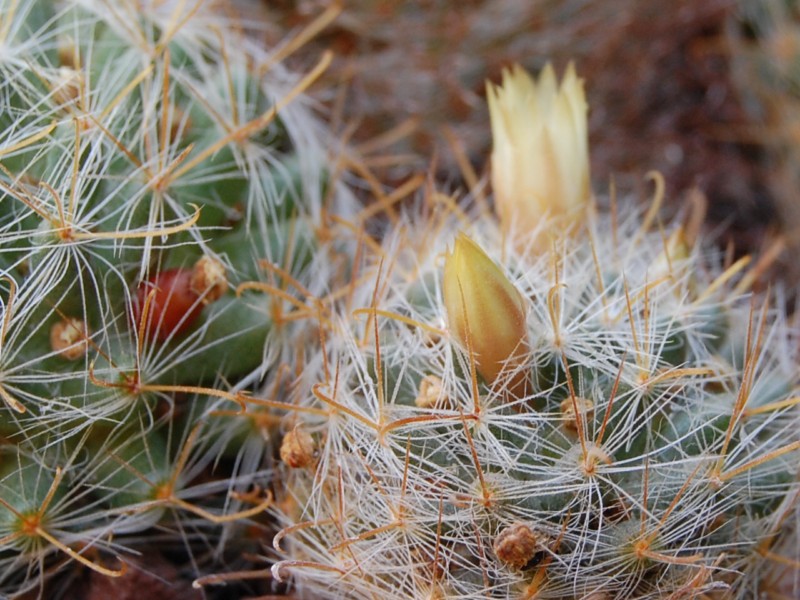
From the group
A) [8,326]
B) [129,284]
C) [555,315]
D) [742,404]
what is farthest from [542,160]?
[8,326]

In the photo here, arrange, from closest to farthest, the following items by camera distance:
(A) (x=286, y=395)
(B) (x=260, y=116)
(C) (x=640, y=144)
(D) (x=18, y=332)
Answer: (D) (x=18, y=332), (A) (x=286, y=395), (B) (x=260, y=116), (C) (x=640, y=144)

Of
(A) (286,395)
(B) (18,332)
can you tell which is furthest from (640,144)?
(B) (18,332)

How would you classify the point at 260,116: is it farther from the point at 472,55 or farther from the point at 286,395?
the point at 472,55

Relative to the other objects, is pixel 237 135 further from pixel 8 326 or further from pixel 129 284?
pixel 8 326

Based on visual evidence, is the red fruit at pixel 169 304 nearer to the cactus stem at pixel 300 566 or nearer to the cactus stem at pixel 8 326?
the cactus stem at pixel 8 326

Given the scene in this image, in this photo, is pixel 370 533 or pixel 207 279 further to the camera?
pixel 207 279

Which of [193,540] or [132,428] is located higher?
[132,428]

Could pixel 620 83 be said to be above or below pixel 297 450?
above

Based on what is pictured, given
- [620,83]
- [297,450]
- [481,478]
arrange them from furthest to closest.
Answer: [620,83] → [297,450] → [481,478]

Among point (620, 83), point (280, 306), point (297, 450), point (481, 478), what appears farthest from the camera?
point (620, 83)
